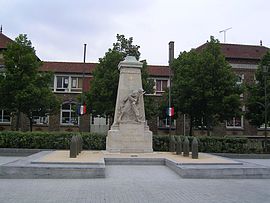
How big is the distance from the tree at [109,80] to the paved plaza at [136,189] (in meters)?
16.6

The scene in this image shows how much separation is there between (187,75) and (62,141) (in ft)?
38.5

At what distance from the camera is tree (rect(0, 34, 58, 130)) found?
2672cm

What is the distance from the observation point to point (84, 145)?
23.0 metres

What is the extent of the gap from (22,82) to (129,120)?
35.7 ft

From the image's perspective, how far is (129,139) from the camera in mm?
20031

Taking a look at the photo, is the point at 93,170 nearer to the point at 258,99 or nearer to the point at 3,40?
the point at 258,99

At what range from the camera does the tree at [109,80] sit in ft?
96.7

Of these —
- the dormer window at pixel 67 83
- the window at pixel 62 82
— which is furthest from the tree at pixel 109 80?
the window at pixel 62 82

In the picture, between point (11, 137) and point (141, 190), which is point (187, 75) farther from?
point (141, 190)

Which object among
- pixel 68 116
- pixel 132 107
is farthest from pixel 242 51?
pixel 132 107

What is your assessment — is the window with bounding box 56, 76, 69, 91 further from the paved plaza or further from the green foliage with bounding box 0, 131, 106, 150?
the paved plaza

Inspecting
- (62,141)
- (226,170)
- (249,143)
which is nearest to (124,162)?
(226,170)

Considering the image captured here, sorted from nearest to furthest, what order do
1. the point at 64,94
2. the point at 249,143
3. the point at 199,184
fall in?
1. the point at 199,184
2. the point at 249,143
3. the point at 64,94

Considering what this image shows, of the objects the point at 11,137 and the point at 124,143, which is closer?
the point at 124,143
